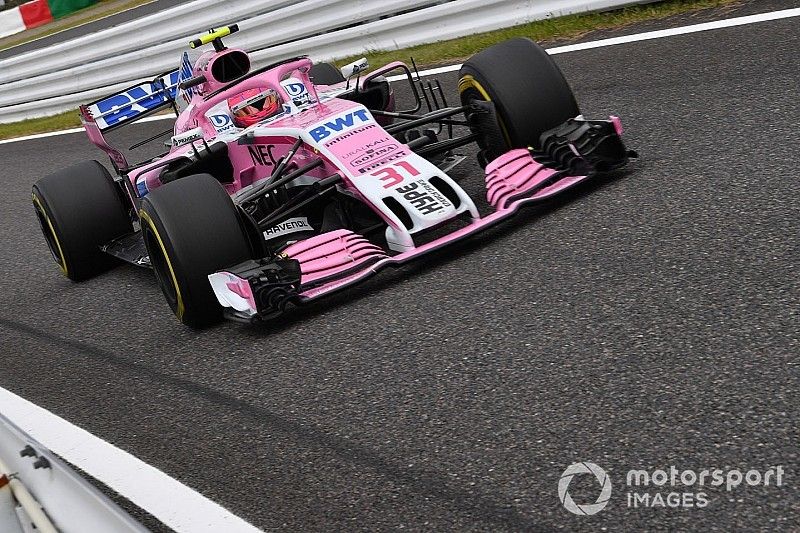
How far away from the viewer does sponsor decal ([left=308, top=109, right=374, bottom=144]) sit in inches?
228

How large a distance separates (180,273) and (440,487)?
2.28 metres

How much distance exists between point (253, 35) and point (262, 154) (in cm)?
689

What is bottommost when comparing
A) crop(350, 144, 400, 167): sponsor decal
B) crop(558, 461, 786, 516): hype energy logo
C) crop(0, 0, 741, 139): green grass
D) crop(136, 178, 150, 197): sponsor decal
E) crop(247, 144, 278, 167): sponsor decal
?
crop(0, 0, 741, 139): green grass

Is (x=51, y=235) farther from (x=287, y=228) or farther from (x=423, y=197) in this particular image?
(x=423, y=197)

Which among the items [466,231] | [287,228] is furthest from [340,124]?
[466,231]

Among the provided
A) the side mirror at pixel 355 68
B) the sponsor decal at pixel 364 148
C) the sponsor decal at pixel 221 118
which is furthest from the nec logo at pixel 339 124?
the sponsor decal at pixel 221 118

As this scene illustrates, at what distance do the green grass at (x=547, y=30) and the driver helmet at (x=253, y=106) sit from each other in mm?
3418

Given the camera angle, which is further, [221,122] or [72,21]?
[72,21]

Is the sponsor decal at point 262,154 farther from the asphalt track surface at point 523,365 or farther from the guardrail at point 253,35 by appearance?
the guardrail at point 253,35

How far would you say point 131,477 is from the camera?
13.4ft

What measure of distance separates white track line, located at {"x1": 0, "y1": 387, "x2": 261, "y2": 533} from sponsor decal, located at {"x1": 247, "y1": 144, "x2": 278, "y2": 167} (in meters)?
1.91

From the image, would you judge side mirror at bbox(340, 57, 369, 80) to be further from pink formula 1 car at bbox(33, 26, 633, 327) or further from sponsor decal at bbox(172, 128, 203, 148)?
sponsor decal at bbox(172, 128, 203, 148)

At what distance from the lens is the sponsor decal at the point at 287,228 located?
235 inches

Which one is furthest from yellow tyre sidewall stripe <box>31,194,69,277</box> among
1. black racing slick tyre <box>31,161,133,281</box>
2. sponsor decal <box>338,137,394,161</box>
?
sponsor decal <box>338,137,394,161</box>
